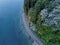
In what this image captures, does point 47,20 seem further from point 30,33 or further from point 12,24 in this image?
point 12,24

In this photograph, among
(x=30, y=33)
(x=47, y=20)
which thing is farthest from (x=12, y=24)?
(x=47, y=20)

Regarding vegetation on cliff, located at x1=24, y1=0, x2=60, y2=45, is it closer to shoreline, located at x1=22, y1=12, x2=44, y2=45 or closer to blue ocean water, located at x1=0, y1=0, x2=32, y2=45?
shoreline, located at x1=22, y1=12, x2=44, y2=45

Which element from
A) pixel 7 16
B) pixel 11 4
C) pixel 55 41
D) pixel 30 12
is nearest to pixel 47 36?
pixel 55 41

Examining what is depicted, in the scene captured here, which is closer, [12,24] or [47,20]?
[47,20]

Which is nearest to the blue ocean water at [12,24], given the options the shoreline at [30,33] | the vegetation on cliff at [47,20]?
the shoreline at [30,33]

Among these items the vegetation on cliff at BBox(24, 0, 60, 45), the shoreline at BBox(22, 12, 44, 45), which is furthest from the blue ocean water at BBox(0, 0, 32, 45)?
the vegetation on cliff at BBox(24, 0, 60, 45)

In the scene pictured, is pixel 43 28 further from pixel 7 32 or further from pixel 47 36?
pixel 7 32
